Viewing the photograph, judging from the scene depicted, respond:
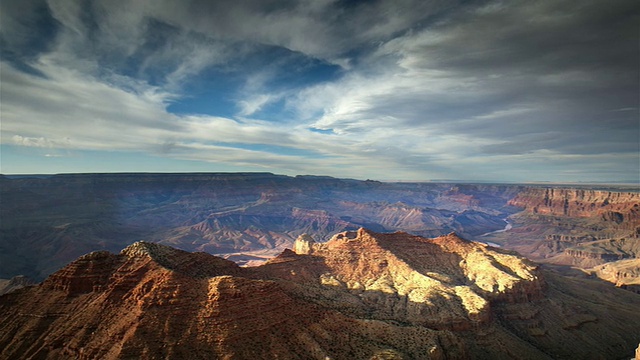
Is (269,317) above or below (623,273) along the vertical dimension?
above

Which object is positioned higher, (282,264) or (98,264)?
(98,264)

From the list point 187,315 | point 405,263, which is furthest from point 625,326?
point 187,315

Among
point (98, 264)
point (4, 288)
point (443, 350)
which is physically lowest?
point (4, 288)

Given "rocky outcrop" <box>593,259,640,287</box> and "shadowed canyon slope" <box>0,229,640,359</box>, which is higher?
"shadowed canyon slope" <box>0,229,640,359</box>

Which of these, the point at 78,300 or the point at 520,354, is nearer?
the point at 78,300

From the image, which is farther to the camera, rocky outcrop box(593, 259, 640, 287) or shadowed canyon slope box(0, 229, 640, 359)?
rocky outcrop box(593, 259, 640, 287)

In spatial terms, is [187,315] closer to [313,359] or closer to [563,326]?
[313,359]

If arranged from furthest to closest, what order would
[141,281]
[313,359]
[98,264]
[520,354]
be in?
[520,354] → [98,264] → [141,281] → [313,359]

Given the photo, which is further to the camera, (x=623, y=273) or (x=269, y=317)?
(x=623, y=273)
